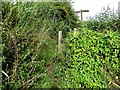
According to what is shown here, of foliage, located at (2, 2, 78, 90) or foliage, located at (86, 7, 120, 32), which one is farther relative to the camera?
foliage, located at (86, 7, 120, 32)

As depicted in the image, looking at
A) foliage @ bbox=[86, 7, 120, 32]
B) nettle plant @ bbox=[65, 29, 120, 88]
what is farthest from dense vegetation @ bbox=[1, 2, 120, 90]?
foliage @ bbox=[86, 7, 120, 32]

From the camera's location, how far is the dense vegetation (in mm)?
3615

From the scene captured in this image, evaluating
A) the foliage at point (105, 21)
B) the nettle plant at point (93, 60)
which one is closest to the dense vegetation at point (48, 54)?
the nettle plant at point (93, 60)

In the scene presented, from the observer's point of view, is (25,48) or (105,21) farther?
(105,21)

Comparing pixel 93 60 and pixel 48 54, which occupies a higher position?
pixel 48 54

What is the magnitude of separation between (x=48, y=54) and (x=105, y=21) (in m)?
1.84

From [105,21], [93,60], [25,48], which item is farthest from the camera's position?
[105,21]

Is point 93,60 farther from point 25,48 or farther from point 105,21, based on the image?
point 105,21

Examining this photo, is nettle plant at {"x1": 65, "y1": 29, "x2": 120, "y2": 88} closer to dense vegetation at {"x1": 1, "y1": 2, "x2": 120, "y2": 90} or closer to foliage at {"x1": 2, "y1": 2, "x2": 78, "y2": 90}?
dense vegetation at {"x1": 1, "y1": 2, "x2": 120, "y2": 90}

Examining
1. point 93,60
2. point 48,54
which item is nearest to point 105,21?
point 93,60

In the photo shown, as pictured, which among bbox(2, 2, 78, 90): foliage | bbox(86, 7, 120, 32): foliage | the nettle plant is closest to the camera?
bbox(2, 2, 78, 90): foliage

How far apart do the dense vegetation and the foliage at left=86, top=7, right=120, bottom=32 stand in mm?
167

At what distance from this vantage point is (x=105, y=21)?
5.60 metres

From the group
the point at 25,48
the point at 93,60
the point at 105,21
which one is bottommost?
the point at 93,60
